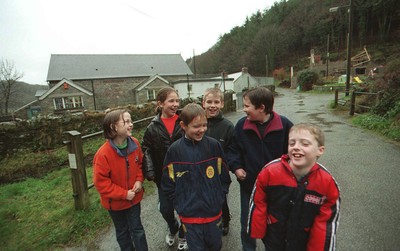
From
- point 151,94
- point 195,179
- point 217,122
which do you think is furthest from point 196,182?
point 151,94

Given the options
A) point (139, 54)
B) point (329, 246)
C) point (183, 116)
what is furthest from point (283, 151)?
point (139, 54)

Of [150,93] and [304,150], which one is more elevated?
[150,93]

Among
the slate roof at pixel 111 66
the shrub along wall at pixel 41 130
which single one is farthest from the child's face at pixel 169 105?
the slate roof at pixel 111 66

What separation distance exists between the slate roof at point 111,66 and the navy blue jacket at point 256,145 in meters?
33.4

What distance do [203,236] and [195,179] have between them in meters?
0.50

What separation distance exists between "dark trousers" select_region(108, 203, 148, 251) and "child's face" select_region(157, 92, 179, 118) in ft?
3.33

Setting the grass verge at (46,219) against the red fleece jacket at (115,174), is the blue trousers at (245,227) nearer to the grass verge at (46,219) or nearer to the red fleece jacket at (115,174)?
the red fleece jacket at (115,174)

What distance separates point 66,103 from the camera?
26.7m

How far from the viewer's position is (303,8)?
58938 mm

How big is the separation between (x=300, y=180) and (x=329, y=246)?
0.47 meters

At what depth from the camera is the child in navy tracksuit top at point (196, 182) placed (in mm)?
1905

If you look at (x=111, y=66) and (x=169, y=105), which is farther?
(x=111, y=66)

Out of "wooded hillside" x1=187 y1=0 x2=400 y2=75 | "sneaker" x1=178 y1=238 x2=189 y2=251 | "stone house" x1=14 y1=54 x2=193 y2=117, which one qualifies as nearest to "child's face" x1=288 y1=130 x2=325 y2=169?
"sneaker" x1=178 y1=238 x2=189 y2=251

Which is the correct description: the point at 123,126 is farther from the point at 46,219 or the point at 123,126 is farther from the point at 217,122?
the point at 46,219
